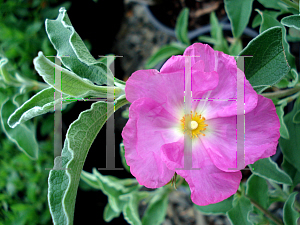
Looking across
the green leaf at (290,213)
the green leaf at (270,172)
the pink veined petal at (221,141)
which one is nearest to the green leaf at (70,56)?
the pink veined petal at (221,141)

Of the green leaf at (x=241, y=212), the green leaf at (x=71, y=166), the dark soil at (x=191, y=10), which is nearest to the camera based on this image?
the green leaf at (x=71, y=166)

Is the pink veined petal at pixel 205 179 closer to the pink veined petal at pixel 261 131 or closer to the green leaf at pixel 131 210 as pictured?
the pink veined petal at pixel 261 131

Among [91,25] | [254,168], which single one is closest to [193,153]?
[254,168]

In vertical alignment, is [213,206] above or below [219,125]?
below

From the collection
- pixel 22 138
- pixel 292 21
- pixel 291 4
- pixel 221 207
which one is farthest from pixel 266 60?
pixel 22 138

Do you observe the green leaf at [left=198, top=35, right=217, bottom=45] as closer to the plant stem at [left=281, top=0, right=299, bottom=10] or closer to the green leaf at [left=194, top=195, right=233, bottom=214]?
the plant stem at [left=281, top=0, right=299, bottom=10]

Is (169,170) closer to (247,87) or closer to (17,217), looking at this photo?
(247,87)

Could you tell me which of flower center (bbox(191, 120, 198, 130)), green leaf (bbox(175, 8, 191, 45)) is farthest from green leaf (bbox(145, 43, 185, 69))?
flower center (bbox(191, 120, 198, 130))
